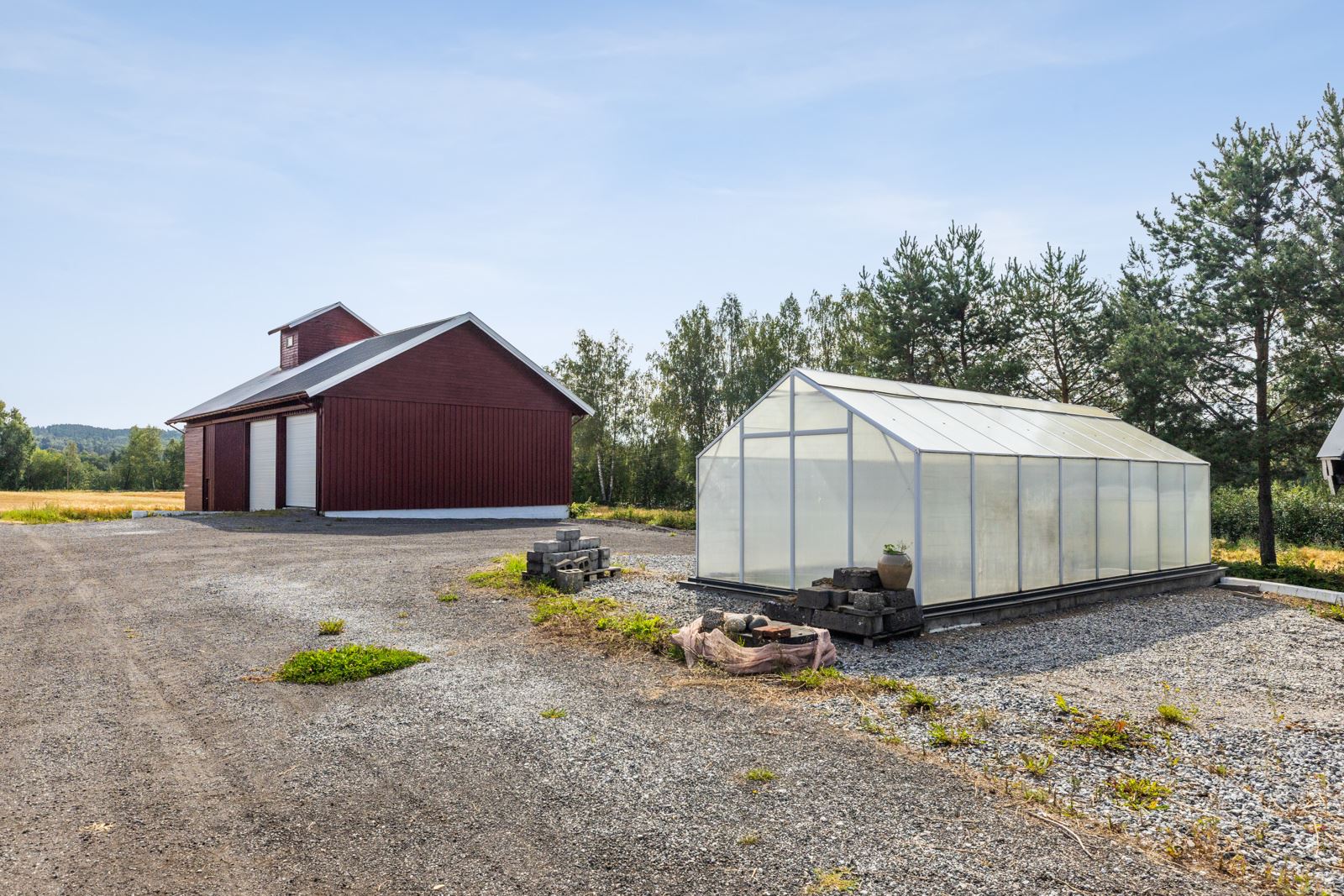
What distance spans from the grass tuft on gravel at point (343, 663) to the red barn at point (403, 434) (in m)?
16.0

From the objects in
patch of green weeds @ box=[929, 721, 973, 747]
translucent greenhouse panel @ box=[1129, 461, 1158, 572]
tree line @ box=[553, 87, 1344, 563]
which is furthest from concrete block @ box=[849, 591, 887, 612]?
tree line @ box=[553, 87, 1344, 563]

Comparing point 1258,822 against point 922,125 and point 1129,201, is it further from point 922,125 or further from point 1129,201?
point 1129,201

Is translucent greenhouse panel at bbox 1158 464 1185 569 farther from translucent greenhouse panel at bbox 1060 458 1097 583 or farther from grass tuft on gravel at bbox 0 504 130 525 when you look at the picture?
grass tuft on gravel at bbox 0 504 130 525

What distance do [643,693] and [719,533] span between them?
5433 mm

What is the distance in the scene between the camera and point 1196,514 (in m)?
14.9

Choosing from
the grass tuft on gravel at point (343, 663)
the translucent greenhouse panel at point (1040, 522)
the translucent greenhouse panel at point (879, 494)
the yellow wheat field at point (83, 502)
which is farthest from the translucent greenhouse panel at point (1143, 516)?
the yellow wheat field at point (83, 502)

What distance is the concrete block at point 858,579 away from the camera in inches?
358

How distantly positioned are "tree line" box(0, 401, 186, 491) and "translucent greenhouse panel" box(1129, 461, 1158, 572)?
260 feet

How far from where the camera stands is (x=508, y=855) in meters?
4.02

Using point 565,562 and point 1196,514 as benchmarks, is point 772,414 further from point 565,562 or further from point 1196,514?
point 1196,514

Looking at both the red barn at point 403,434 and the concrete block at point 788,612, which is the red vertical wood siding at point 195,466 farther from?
the concrete block at point 788,612

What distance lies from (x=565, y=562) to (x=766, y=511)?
326 centimetres

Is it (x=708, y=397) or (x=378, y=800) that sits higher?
(x=708, y=397)

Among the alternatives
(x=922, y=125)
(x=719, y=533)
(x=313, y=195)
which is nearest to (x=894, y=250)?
(x=922, y=125)
